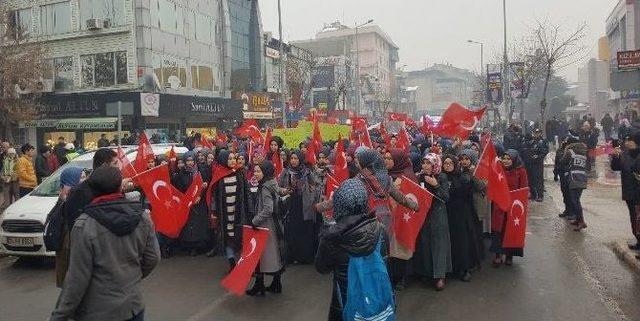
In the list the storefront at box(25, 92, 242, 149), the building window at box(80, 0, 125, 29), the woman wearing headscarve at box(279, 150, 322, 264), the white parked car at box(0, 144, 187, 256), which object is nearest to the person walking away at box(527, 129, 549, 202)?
the woman wearing headscarve at box(279, 150, 322, 264)

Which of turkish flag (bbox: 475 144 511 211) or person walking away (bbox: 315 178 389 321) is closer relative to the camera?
person walking away (bbox: 315 178 389 321)

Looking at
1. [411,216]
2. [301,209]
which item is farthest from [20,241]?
[411,216]

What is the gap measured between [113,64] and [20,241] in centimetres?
2190

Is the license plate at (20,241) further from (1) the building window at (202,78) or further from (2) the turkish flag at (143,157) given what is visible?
(1) the building window at (202,78)

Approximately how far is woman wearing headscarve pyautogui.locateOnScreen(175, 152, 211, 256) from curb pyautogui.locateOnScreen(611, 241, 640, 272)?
6.23 m

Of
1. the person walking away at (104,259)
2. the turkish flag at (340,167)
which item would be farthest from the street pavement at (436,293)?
the person walking away at (104,259)

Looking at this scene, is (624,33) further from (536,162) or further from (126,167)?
(126,167)

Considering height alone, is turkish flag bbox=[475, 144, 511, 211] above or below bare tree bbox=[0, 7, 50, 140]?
below

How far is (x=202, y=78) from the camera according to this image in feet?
111

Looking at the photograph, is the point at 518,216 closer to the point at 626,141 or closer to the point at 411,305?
the point at 626,141

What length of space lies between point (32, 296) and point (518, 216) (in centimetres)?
648

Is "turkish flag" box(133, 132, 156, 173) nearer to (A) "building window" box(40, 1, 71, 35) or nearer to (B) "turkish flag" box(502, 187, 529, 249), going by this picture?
(B) "turkish flag" box(502, 187, 529, 249)

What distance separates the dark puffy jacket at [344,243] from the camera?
3908 mm

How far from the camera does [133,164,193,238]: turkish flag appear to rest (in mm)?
8195
